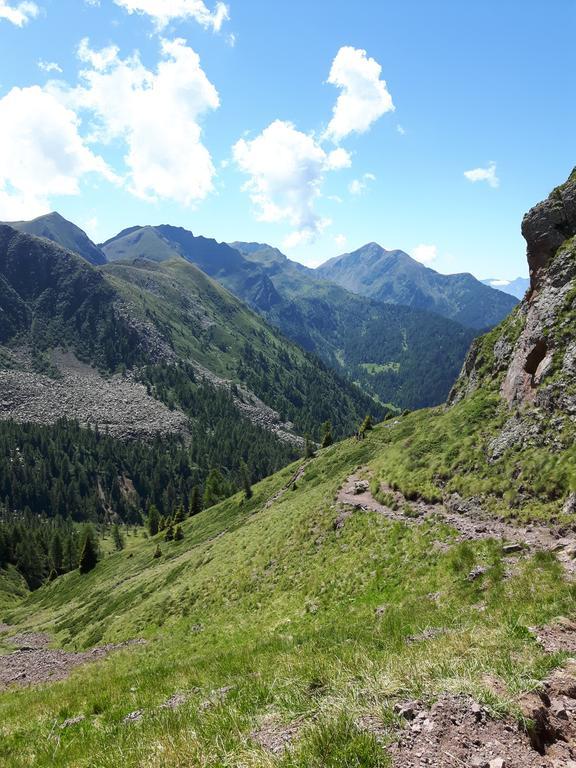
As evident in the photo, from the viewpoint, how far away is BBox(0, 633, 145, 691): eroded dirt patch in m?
31.5

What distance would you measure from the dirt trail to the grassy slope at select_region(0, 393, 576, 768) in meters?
1.00

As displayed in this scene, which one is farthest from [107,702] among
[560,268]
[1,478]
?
[1,478]

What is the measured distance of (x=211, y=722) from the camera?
9852mm

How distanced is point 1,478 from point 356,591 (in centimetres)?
21574

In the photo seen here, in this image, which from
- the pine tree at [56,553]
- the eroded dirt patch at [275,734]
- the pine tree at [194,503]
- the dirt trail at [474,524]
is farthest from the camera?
the pine tree at [56,553]

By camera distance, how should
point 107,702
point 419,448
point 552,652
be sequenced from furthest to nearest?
point 419,448 → point 107,702 → point 552,652

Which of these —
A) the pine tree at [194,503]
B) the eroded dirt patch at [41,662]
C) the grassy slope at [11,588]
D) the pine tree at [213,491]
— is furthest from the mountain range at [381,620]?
the pine tree at [213,491]

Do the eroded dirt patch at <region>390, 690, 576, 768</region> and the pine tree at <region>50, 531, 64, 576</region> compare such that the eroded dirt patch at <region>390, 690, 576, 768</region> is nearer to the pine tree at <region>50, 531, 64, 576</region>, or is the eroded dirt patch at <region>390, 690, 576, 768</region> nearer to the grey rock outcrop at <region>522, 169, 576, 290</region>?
the grey rock outcrop at <region>522, 169, 576, 290</region>

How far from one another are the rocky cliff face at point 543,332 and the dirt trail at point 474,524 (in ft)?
30.6

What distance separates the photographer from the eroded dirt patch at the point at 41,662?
3148 centimetres

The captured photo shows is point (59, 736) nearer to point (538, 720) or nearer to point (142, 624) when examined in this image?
point (538, 720)

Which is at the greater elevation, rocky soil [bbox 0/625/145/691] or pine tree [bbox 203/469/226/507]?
rocky soil [bbox 0/625/145/691]

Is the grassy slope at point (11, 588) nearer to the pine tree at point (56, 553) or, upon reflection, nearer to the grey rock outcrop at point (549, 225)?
the pine tree at point (56, 553)

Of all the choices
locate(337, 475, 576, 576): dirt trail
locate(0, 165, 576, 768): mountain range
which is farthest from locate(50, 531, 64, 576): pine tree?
locate(337, 475, 576, 576): dirt trail
